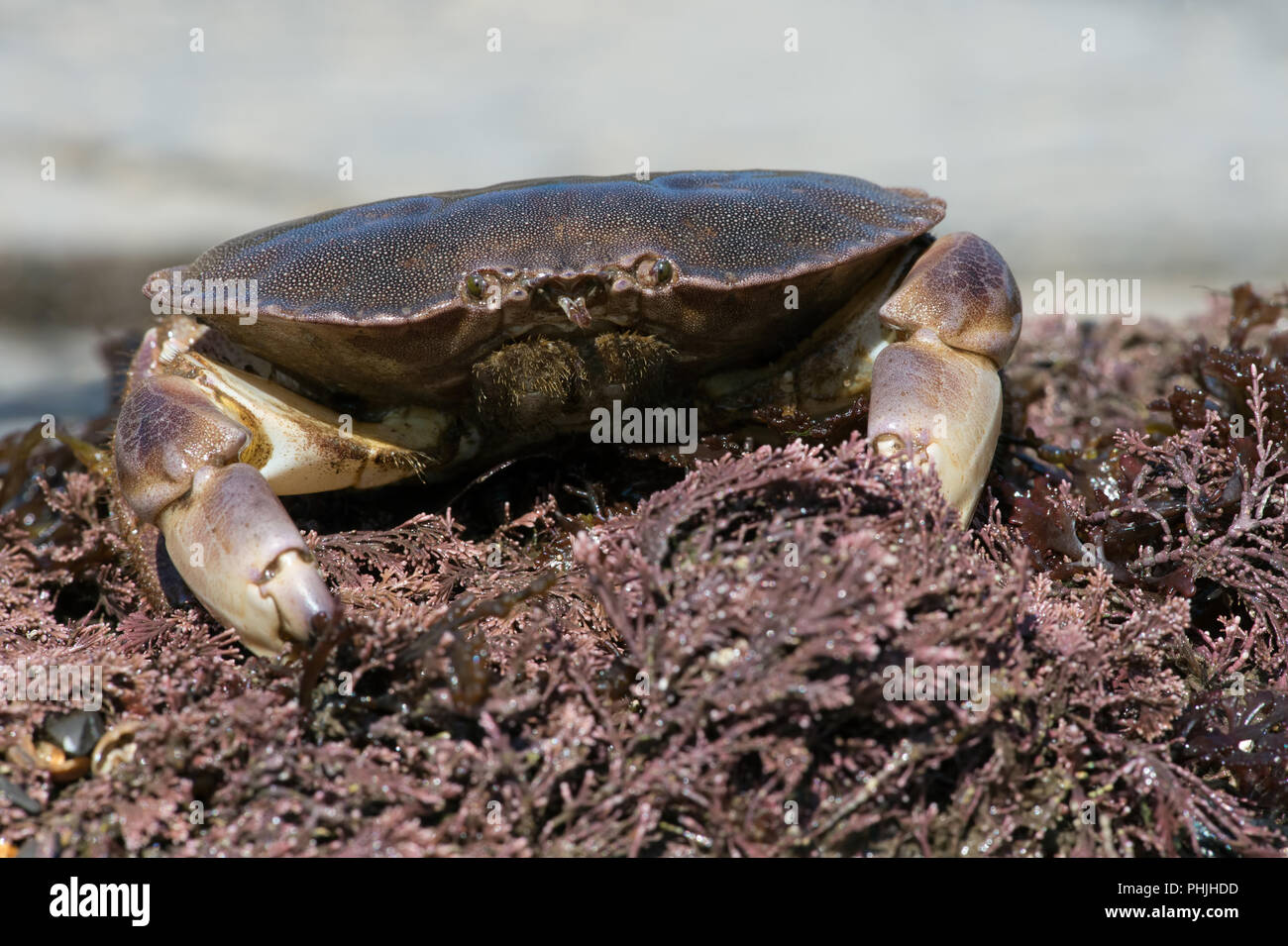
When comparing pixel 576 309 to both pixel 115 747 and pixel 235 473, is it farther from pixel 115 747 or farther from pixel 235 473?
pixel 115 747

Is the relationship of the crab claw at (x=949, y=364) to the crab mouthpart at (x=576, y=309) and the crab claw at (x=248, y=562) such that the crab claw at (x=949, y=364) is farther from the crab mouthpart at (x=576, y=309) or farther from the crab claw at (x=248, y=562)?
the crab claw at (x=248, y=562)

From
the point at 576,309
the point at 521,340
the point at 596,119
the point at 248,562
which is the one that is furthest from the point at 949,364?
the point at 596,119

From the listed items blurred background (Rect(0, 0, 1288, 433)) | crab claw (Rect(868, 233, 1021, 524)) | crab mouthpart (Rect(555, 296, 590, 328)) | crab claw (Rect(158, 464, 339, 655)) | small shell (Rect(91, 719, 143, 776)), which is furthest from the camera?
blurred background (Rect(0, 0, 1288, 433))

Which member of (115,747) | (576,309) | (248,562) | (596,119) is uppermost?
(596,119)

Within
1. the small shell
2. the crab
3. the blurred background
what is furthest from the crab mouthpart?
the blurred background

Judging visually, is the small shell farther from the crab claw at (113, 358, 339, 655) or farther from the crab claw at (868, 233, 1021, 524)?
the crab claw at (868, 233, 1021, 524)
